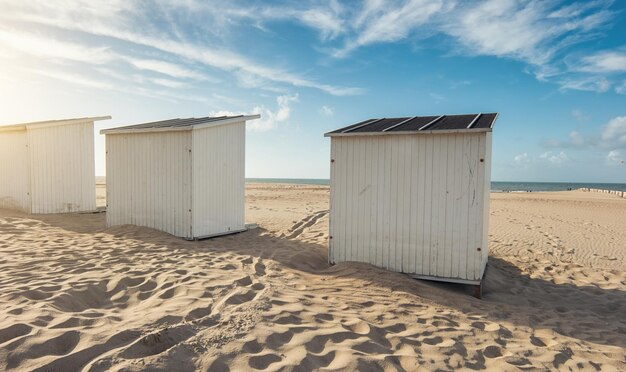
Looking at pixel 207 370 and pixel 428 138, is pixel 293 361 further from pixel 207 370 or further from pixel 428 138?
pixel 428 138

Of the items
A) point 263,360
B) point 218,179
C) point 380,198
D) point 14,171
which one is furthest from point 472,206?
point 14,171

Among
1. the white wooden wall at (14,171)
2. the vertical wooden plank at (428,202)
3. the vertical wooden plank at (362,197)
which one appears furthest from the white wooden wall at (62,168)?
the vertical wooden plank at (428,202)

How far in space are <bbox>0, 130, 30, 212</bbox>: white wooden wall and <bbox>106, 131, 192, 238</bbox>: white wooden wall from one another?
479 centimetres

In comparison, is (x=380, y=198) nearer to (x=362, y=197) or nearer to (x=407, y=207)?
(x=362, y=197)

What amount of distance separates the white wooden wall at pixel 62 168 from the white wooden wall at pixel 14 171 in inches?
14.3

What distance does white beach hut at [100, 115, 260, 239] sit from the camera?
31.5 feet

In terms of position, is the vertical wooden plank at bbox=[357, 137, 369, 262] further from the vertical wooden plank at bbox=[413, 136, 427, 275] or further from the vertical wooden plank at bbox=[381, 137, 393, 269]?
the vertical wooden plank at bbox=[413, 136, 427, 275]

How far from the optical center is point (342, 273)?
6.85 m

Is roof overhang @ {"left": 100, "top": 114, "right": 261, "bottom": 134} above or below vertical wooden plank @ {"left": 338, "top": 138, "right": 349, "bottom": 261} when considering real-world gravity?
above

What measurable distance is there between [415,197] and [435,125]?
58.7 inches

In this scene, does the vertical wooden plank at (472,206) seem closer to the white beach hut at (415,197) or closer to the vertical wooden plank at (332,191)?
the white beach hut at (415,197)

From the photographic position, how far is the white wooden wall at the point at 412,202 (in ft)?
21.2

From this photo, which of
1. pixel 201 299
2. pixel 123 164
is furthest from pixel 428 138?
pixel 123 164

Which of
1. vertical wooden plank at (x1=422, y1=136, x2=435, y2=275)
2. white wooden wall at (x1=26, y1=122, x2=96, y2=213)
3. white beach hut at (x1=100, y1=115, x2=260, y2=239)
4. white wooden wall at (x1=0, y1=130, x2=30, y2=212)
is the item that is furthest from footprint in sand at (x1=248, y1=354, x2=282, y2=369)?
white wooden wall at (x1=0, y1=130, x2=30, y2=212)
